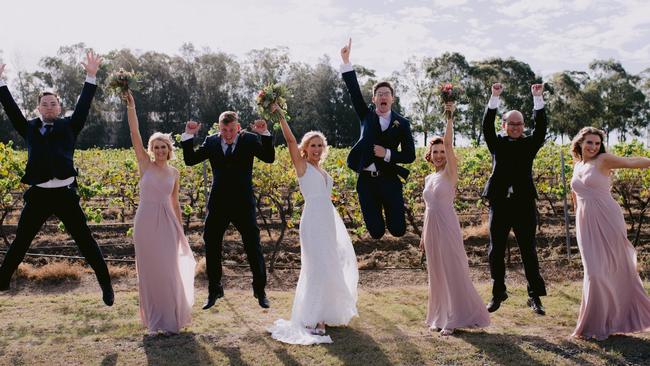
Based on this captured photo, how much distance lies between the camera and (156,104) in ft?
125

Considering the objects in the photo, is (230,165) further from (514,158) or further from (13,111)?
(514,158)

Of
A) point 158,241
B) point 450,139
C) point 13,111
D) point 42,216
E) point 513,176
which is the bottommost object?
point 158,241

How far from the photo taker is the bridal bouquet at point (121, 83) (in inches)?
197

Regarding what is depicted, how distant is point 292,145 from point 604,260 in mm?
2969

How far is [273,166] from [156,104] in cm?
2918

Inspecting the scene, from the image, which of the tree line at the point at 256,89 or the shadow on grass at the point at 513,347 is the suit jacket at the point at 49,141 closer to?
the shadow on grass at the point at 513,347

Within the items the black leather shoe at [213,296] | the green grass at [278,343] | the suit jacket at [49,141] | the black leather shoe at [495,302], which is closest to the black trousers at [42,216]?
the suit jacket at [49,141]

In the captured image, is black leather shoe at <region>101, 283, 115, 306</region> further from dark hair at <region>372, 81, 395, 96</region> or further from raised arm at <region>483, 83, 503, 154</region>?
raised arm at <region>483, 83, 503, 154</region>

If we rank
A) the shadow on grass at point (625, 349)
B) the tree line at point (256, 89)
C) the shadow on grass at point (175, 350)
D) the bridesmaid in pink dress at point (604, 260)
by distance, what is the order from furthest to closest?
the tree line at point (256, 89) < the bridesmaid in pink dress at point (604, 260) < the shadow on grass at point (175, 350) < the shadow on grass at point (625, 349)

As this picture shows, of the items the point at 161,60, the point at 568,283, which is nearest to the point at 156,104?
the point at 161,60

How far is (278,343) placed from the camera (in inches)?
197

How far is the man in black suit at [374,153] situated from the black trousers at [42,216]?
2.51 meters

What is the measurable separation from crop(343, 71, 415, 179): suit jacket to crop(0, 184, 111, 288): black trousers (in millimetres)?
2506

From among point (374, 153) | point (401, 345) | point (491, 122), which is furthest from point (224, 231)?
point (491, 122)
